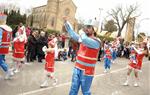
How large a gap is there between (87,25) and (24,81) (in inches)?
203

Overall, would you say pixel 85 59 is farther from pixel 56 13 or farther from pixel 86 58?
pixel 56 13

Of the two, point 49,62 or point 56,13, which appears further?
point 56,13

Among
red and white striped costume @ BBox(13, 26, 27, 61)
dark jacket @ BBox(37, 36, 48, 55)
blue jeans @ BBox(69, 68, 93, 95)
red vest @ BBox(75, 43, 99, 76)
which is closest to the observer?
blue jeans @ BBox(69, 68, 93, 95)

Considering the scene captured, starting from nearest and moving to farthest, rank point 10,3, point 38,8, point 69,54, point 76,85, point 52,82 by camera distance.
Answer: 1. point 76,85
2. point 52,82
3. point 69,54
4. point 10,3
5. point 38,8

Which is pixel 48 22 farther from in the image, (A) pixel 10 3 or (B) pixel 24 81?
(B) pixel 24 81

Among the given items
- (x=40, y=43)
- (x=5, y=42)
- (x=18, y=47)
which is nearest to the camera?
(x=5, y=42)

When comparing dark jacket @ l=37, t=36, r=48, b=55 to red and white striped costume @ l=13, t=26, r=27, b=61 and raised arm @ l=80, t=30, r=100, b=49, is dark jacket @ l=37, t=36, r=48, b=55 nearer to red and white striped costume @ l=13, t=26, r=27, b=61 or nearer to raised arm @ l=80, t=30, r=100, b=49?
red and white striped costume @ l=13, t=26, r=27, b=61

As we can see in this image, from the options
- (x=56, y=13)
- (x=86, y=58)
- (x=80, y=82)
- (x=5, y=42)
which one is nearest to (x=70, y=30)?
(x=86, y=58)

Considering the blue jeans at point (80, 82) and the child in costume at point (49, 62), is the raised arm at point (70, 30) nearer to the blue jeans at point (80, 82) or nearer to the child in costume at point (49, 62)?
the blue jeans at point (80, 82)

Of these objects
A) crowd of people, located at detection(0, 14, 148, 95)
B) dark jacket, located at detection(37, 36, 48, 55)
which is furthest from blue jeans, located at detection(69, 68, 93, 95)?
dark jacket, located at detection(37, 36, 48, 55)

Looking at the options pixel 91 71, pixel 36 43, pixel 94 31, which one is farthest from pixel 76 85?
pixel 36 43

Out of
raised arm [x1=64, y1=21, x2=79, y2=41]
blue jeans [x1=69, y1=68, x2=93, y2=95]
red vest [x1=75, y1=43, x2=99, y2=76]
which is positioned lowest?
blue jeans [x1=69, y1=68, x2=93, y2=95]

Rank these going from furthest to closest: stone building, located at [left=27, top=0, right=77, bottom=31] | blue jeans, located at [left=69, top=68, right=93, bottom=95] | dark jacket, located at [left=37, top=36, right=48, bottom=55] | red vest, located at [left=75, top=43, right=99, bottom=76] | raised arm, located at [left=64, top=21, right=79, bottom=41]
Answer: stone building, located at [left=27, top=0, right=77, bottom=31] < dark jacket, located at [left=37, top=36, right=48, bottom=55] < red vest, located at [left=75, top=43, right=99, bottom=76] < blue jeans, located at [left=69, top=68, right=93, bottom=95] < raised arm, located at [left=64, top=21, right=79, bottom=41]

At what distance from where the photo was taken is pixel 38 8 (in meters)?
94.3
